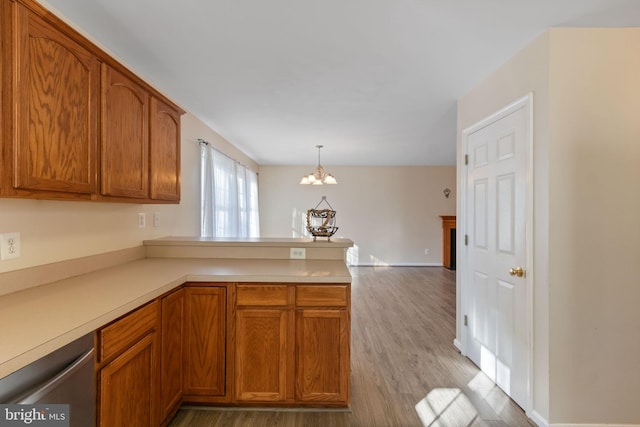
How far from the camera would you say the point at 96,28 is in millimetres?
1885

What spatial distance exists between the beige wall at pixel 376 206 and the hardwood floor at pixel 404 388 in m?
3.40

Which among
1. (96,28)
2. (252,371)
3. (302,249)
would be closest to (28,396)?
(252,371)

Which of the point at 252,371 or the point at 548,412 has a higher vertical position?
the point at 252,371

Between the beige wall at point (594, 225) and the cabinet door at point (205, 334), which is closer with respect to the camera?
the beige wall at point (594, 225)

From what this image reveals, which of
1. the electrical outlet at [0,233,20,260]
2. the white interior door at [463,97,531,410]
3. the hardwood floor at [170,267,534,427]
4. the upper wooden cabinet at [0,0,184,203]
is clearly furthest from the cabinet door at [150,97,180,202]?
the white interior door at [463,97,531,410]

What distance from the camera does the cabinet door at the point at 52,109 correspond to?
1195 mm

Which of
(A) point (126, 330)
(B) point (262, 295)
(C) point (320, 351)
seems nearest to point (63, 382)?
(A) point (126, 330)

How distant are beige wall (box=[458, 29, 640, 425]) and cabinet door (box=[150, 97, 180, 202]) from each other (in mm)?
2501

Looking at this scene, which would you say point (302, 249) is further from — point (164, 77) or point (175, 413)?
point (164, 77)

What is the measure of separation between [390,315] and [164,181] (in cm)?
300

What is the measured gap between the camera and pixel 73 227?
6.08 ft

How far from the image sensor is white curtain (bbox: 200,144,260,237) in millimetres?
3875

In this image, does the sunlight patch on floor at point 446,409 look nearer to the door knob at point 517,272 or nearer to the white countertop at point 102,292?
the door knob at point 517,272

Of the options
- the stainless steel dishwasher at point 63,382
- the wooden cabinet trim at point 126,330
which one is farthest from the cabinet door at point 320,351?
the stainless steel dishwasher at point 63,382
